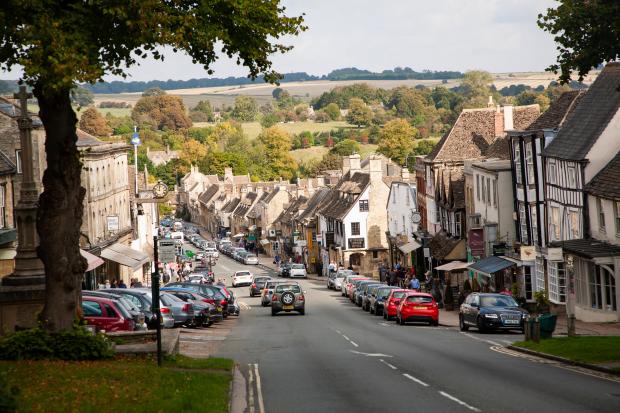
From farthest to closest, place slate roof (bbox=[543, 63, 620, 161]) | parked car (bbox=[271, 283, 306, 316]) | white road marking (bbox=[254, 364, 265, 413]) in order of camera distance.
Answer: parked car (bbox=[271, 283, 306, 316]), slate roof (bbox=[543, 63, 620, 161]), white road marking (bbox=[254, 364, 265, 413])

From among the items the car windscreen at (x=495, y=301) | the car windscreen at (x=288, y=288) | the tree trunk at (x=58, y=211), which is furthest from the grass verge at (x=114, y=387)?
the car windscreen at (x=288, y=288)

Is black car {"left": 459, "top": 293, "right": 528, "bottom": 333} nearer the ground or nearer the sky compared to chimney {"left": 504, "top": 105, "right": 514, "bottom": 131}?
nearer the ground

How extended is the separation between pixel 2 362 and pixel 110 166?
174 ft

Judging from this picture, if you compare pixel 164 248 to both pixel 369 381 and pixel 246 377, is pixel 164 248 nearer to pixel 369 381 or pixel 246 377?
pixel 246 377

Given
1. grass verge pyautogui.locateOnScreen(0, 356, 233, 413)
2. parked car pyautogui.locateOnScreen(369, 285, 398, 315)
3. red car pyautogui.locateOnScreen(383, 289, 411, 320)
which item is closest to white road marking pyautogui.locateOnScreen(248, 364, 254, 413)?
A: grass verge pyautogui.locateOnScreen(0, 356, 233, 413)

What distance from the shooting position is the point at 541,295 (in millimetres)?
40094

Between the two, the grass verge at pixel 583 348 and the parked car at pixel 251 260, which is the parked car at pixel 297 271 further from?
the grass verge at pixel 583 348

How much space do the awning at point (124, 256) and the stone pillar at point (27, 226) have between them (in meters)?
36.1

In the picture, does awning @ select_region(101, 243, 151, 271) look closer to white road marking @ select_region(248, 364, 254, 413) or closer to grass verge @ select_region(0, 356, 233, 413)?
white road marking @ select_region(248, 364, 254, 413)

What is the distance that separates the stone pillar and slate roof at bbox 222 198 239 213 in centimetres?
15652

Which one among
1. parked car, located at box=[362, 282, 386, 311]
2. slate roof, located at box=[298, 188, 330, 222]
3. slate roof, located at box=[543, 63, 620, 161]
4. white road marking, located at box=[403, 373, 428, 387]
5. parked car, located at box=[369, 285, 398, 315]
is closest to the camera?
white road marking, located at box=[403, 373, 428, 387]

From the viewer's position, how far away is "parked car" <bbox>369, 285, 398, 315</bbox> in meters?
56.1

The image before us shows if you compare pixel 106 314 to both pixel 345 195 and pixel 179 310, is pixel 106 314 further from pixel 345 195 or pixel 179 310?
pixel 345 195

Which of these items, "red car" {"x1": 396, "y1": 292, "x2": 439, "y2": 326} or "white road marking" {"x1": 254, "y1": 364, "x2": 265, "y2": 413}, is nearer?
"white road marking" {"x1": 254, "y1": 364, "x2": 265, "y2": 413}
